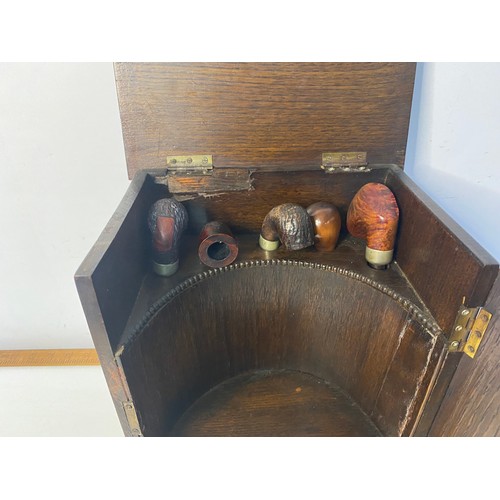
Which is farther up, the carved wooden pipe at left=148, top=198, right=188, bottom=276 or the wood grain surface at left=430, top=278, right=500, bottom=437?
the carved wooden pipe at left=148, top=198, right=188, bottom=276

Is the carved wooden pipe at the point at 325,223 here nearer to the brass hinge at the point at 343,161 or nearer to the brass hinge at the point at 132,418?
the brass hinge at the point at 343,161

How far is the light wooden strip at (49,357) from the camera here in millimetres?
1166

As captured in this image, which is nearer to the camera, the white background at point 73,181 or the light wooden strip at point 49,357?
the white background at point 73,181

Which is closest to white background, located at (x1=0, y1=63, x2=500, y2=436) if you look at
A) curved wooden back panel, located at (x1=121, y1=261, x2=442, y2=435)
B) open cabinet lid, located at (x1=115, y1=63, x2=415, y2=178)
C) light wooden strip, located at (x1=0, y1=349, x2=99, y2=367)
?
light wooden strip, located at (x1=0, y1=349, x2=99, y2=367)

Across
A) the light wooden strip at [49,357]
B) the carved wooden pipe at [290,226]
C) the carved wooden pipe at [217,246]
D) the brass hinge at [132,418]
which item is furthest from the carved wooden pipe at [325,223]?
the light wooden strip at [49,357]

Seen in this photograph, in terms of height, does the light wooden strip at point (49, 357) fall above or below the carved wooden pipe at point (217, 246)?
below

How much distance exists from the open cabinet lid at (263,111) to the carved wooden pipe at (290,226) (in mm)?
108

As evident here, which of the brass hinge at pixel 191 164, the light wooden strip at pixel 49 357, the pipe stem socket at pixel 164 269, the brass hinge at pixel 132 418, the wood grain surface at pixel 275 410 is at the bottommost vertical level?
the light wooden strip at pixel 49 357

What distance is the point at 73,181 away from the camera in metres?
0.94

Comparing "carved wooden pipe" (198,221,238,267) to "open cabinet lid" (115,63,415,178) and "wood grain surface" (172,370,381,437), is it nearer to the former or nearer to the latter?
"open cabinet lid" (115,63,415,178)

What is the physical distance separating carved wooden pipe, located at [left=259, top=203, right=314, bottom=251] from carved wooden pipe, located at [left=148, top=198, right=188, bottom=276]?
0.55 feet

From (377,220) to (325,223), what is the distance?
99 mm

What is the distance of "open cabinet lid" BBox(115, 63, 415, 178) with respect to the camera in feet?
2.38

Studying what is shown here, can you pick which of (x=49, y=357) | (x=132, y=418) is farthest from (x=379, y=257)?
(x=49, y=357)
